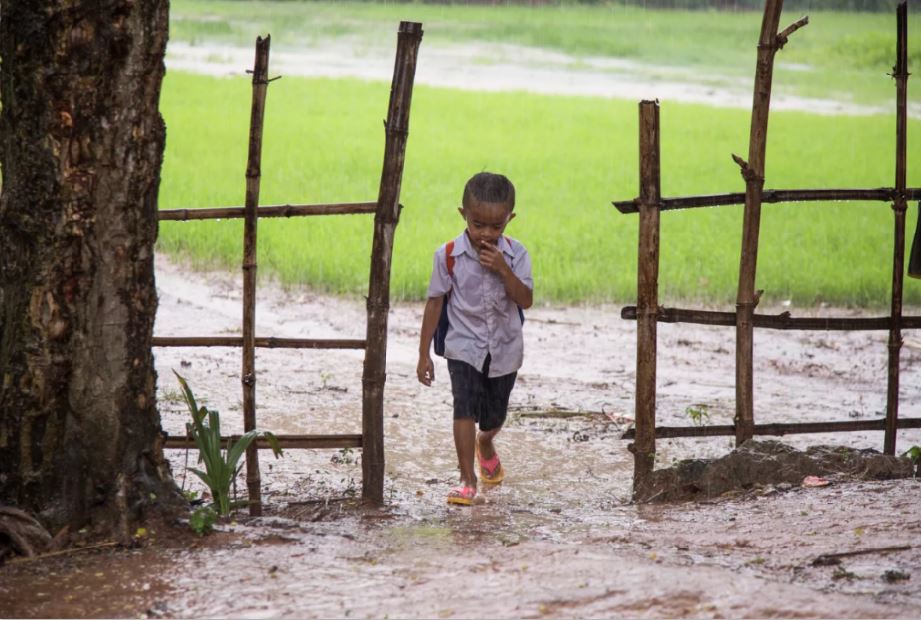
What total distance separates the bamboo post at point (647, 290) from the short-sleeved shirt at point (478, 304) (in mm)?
376

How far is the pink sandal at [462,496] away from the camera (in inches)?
153

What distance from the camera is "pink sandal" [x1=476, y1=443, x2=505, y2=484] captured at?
4227 millimetres

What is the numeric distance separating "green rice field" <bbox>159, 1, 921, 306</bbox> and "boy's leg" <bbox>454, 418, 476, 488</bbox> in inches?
103

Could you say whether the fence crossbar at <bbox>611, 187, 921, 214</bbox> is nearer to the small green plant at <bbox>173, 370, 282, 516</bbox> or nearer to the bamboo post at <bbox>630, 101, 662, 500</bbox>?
the bamboo post at <bbox>630, 101, 662, 500</bbox>

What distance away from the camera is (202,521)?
315 cm

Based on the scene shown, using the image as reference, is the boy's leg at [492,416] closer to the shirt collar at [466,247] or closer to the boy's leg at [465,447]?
the boy's leg at [465,447]

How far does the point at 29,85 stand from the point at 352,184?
24.5 ft

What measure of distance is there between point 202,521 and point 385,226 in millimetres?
1000

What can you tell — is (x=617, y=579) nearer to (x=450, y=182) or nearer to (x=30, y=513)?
(x=30, y=513)

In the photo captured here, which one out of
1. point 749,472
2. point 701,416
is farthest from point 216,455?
point 701,416

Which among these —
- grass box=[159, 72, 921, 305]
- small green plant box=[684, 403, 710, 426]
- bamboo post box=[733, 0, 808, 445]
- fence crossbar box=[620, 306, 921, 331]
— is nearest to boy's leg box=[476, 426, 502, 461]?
fence crossbar box=[620, 306, 921, 331]

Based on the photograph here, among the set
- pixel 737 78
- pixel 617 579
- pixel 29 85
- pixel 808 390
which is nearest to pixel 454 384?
pixel 617 579

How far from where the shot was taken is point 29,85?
2.96m

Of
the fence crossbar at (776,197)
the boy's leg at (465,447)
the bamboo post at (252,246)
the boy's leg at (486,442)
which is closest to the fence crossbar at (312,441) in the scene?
the bamboo post at (252,246)
